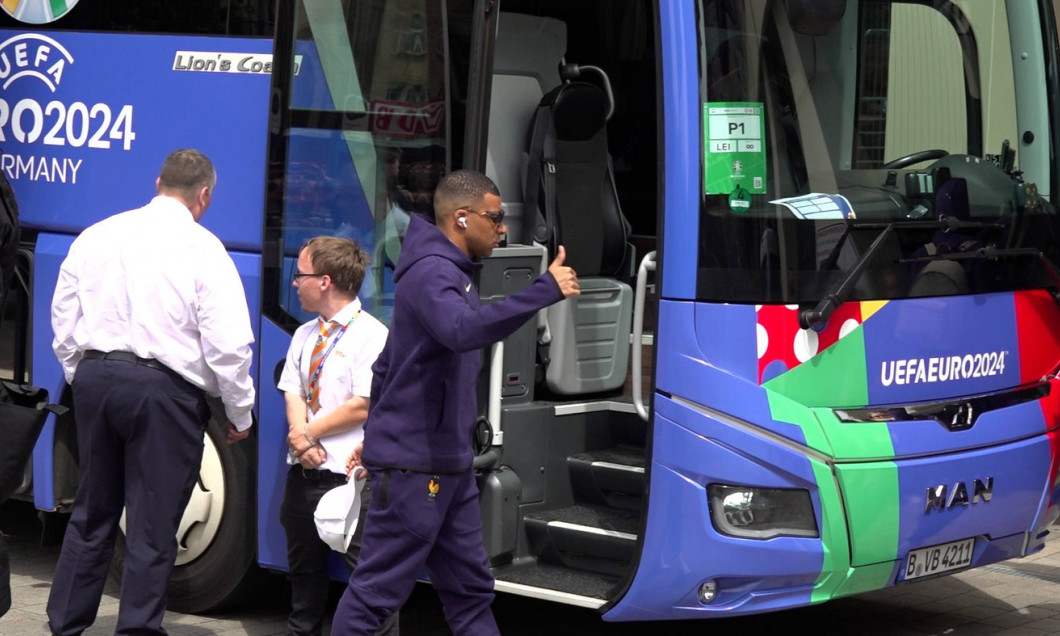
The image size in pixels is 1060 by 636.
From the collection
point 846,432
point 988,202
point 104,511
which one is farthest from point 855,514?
point 104,511

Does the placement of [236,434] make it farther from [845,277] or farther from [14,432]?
[845,277]

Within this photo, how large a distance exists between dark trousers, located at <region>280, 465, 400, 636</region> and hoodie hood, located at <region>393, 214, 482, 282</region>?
1202 mm

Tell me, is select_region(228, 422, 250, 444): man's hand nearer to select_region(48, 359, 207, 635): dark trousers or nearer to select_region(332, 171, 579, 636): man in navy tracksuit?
select_region(48, 359, 207, 635): dark trousers

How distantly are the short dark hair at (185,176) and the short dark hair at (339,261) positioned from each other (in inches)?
19.6

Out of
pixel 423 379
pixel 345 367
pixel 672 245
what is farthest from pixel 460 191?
pixel 345 367

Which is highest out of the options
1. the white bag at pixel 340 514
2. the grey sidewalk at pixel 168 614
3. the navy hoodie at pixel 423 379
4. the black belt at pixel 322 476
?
the navy hoodie at pixel 423 379

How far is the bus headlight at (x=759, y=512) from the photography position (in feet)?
18.2

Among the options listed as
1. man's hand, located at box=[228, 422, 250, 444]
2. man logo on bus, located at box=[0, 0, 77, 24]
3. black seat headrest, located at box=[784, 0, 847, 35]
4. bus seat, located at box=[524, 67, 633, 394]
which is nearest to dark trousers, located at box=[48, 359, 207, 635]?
man's hand, located at box=[228, 422, 250, 444]

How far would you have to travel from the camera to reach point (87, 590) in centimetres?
576

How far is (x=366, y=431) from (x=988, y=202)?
2.54 m

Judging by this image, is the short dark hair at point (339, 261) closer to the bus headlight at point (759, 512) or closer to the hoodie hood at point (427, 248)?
the hoodie hood at point (427, 248)

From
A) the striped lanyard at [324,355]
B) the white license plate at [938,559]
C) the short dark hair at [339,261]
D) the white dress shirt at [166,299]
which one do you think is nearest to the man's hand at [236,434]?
the white dress shirt at [166,299]

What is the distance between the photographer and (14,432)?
5598 mm

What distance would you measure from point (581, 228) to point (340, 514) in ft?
5.85
